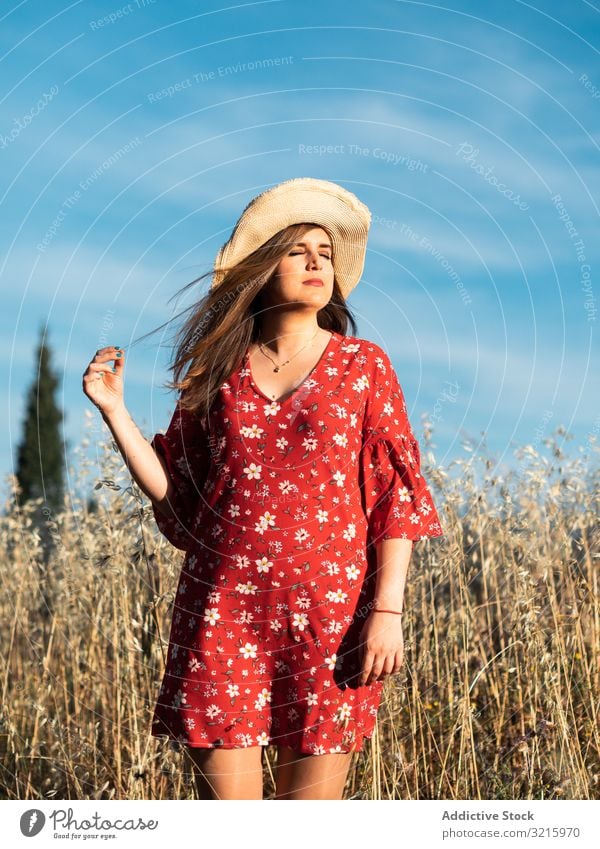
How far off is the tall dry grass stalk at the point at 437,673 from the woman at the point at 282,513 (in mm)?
696

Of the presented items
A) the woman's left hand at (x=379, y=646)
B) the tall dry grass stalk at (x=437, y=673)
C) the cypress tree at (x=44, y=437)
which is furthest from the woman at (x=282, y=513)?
the cypress tree at (x=44, y=437)

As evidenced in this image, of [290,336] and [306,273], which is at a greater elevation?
[306,273]

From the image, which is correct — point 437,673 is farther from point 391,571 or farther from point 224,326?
point 224,326

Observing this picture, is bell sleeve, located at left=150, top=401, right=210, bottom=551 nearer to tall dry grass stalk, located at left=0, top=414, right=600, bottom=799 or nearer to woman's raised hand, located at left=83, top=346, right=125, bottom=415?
woman's raised hand, located at left=83, top=346, right=125, bottom=415

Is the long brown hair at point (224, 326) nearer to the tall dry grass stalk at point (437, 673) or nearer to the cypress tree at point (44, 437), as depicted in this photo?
the tall dry grass stalk at point (437, 673)

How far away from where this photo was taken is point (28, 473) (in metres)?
28.1

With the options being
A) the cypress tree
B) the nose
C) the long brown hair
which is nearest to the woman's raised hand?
the long brown hair

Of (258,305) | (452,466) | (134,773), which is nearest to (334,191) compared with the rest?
(258,305)

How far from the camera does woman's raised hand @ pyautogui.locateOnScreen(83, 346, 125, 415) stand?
252 cm

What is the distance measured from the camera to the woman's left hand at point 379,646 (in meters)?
2.40

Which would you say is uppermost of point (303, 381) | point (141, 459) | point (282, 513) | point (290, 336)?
point (290, 336)

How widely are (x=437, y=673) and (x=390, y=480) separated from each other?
5.16 feet

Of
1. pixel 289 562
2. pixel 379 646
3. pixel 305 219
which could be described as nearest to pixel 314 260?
pixel 305 219

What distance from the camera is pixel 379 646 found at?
240 cm
